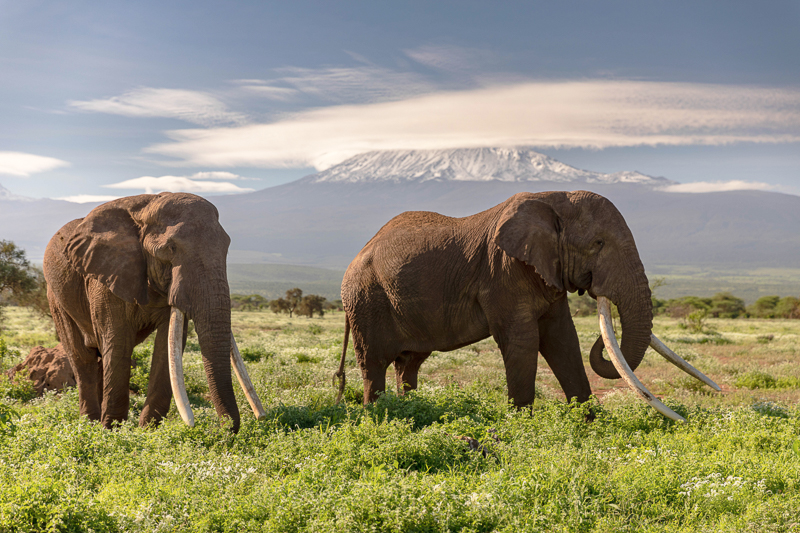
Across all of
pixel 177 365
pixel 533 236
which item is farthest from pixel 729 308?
pixel 177 365

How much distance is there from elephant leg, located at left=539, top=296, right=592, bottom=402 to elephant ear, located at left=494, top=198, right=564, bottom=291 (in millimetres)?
807

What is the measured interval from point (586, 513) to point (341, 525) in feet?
6.89

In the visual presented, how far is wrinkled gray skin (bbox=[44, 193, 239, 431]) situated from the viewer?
818 cm

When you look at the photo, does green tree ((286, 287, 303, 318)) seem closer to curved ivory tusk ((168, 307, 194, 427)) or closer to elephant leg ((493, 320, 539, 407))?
elephant leg ((493, 320, 539, 407))

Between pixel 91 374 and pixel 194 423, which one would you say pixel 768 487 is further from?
pixel 91 374

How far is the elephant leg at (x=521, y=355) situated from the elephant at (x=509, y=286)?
0.01m

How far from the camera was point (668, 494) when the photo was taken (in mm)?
6090

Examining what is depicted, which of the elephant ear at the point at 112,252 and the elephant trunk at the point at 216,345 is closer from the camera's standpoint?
the elephant trunk at the point at 216,345

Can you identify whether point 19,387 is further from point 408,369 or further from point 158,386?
point 408,369

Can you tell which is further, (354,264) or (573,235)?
(354,264)

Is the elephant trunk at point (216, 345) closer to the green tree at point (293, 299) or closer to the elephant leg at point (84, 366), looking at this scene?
the elephant leg at point (84, 366)

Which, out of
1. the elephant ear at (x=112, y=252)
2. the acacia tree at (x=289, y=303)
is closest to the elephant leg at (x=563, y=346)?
the elephant ear at (x=112, y=252)

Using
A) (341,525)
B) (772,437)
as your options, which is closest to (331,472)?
(341,525)

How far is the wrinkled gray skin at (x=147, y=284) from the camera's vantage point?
322 inches
